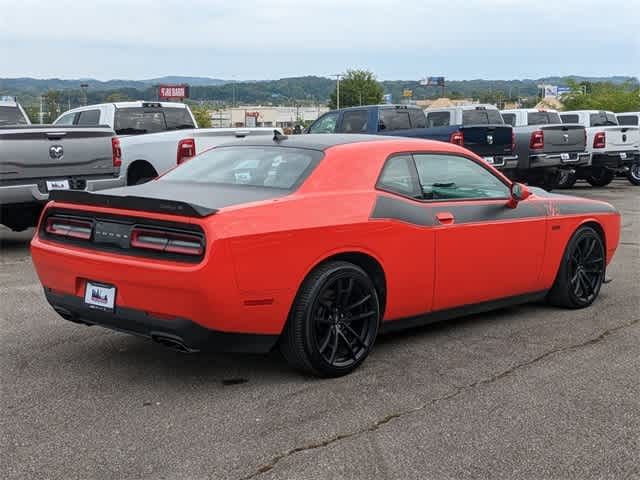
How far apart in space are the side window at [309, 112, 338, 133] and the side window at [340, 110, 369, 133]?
14.6 inches

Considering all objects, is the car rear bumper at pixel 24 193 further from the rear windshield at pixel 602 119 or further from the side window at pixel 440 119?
the rear windshield at pixel 602 119

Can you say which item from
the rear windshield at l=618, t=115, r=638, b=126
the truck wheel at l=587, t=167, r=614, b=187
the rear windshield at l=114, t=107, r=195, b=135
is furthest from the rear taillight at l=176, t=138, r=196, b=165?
the rear windshield at l=618, t=115, r=638, b=126

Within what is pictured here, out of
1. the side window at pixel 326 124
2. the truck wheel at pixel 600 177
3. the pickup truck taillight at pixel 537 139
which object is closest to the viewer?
the side window at pixel 326 124

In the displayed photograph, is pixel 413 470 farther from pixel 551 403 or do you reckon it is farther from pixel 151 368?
pixel 151 368

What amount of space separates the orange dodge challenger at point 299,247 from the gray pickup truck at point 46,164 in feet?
12.9

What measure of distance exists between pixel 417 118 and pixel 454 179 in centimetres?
1132

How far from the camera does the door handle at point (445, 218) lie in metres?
5.57

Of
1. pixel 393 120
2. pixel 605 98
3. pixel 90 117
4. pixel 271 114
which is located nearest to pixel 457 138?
pixel 393 120

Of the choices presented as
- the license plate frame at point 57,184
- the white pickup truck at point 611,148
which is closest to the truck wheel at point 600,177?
the white pickup truck at point 611,148

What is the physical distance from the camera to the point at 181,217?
14.5 feet

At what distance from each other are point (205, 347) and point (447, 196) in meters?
2.20

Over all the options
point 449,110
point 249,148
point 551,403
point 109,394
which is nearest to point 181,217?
point 109,394

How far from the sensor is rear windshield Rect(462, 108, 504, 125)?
64.5ft

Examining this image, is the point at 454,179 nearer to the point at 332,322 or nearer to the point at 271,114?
the point at 332,322
